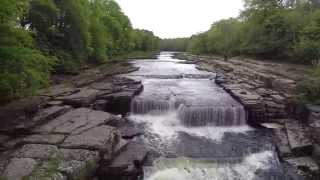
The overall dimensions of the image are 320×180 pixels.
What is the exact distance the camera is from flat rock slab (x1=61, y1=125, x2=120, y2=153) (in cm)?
908

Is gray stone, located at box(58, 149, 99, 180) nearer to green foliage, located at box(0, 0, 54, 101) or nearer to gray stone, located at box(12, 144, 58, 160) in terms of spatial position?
gray stone, located at box(12, 144, 58, 160)

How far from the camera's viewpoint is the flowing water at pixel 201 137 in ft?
32.6

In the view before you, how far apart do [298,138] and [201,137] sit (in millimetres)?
3529

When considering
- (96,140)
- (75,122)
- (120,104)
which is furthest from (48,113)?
(120,104)

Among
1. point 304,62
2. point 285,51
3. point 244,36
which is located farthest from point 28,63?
point 244,36

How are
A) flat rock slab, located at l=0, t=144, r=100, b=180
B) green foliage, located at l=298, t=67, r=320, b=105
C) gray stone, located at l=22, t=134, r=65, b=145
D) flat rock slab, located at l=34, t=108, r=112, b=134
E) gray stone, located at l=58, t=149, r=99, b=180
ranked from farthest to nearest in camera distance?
green foliage, located at l=298, t=67, r=320, b=105, flat rock slab, located at l=34, t=108, r=112, b=134, gray stone, located at l=22, t=134, r=65, b=145, gray stone, located at l=58, t=149, r=99, b=180, flat rock slab, located at l=0, t=144, r=100, b=180

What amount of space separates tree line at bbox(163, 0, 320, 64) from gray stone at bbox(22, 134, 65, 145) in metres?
21.4

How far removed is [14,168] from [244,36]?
42.1 metres

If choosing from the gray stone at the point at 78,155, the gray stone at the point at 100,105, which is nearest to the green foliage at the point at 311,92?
the gray stone at the point at 100,105

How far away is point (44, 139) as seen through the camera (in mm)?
9352

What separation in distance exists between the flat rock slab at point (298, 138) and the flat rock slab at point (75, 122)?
6.73m

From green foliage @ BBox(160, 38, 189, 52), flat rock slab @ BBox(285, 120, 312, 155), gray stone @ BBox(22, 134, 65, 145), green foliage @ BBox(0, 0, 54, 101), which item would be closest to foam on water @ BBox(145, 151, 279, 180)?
flat rock slab @ BBox(285, 120, 312, 155)

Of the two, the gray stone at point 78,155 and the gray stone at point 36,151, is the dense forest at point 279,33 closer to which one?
the gray stone at point 78,155

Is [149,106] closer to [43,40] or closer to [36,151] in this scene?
[36,151]
